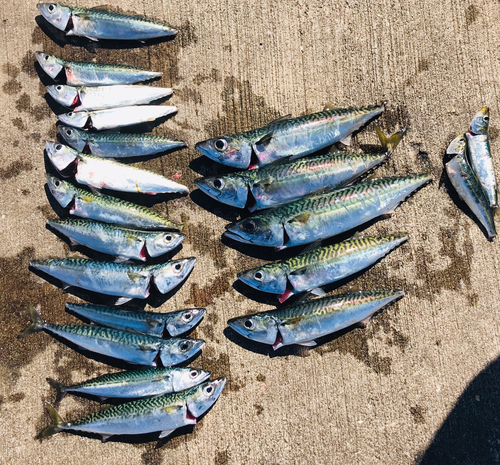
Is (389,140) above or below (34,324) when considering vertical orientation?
above

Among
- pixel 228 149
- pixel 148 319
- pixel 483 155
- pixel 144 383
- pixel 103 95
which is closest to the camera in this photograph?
pixel 144 383

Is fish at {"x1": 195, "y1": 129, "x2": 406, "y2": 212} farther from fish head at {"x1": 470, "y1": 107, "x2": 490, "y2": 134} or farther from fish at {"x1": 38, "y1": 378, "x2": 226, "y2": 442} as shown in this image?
fish at {"x1": 38, "y1": 378, "x2": 226, "y2": 442}

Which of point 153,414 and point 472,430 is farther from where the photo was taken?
point 472,430

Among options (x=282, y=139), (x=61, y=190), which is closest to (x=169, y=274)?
(x=61, y=190)

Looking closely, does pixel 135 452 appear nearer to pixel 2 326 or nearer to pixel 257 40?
pixel 2 326

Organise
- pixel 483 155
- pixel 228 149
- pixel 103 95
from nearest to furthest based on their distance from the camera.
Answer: pixel 228 149 < pixel 483 155 < pixel 103 95

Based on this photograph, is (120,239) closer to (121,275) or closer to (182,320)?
(121,275)
